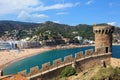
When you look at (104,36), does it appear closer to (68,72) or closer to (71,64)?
(71,64)

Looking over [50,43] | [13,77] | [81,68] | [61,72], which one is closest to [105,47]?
[81,68]

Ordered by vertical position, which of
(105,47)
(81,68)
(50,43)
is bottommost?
(50,43)

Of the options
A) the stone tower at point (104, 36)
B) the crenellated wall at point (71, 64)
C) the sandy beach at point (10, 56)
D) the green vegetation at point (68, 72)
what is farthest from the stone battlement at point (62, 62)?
the sandy beach at point (10, 56)

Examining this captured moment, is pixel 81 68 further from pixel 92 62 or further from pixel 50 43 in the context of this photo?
pixel 50 43

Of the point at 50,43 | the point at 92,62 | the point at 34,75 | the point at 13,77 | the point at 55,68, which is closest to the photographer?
the point at 13,77

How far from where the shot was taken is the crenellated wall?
16.8 metres

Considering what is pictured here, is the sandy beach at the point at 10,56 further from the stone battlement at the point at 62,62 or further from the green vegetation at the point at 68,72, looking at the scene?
the green vegetation at the point at 68,72

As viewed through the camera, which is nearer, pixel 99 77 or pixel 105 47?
pixel 99 77

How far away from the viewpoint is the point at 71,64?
1933cm

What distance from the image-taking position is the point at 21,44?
180 meters

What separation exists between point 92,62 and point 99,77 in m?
10.5

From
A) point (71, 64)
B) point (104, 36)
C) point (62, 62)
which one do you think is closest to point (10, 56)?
point (104, 36)

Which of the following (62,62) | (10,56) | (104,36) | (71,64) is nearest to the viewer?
(62,62)

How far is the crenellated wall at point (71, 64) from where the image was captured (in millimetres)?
16781
